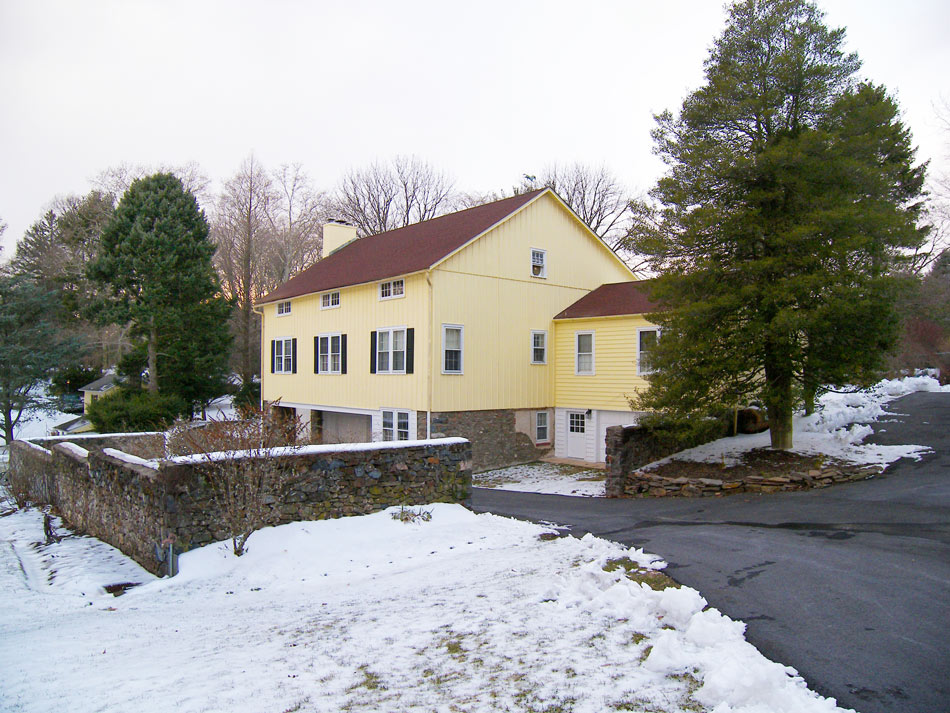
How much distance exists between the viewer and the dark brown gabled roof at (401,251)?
65.9 feet

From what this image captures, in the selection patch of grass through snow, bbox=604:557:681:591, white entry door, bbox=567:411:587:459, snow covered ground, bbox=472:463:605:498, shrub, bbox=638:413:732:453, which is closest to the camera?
patch of grass through snow, bbox=604:557:681:591

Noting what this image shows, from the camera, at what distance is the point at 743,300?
13.4 meters

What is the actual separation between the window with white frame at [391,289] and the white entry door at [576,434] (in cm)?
673

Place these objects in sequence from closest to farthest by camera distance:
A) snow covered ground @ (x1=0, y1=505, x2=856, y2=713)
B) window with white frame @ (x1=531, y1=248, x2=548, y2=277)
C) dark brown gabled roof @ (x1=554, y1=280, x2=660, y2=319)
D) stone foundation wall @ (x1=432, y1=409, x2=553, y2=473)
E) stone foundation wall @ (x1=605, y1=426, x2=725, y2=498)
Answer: snow covered ground @ (x1=0, y1=505, x2=856, y2=713)
stone foundation wall @ (x1=605, y1=426, x2=725, y2=498)
stone foundation wall @ (x1=432, y1=409, x2=553, y2=473)
dark brown gabled roof @ (x1=554, y1=280, x2=660, y2=319)
window with white frame @ (x1=531, y1=248, x2=548, y2=277)

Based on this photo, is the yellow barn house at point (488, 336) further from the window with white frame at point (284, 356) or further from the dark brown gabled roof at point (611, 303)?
the window with white frame at point (284, 356)

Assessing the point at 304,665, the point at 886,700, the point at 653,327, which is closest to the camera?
the point at 886,700

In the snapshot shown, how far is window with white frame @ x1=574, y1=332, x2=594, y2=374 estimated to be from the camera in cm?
2078

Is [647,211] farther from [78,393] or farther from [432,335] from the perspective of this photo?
[78,393]

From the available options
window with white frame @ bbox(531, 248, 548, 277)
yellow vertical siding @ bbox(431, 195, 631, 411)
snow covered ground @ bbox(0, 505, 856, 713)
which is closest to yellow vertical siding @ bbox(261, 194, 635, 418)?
yellow vertical siding @ bbox(431, 195, 631, 411)

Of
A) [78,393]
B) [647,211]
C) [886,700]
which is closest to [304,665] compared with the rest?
[886,700]

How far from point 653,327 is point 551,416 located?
498 centimetres

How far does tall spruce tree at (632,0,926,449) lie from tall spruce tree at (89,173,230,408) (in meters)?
21.7

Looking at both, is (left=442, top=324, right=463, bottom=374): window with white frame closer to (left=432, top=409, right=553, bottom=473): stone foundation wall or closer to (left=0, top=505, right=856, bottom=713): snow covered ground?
(left=432, top=409, right=553, bottom=473): stone foundation wall

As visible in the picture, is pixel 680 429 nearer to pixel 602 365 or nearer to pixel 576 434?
pixel 602 365
